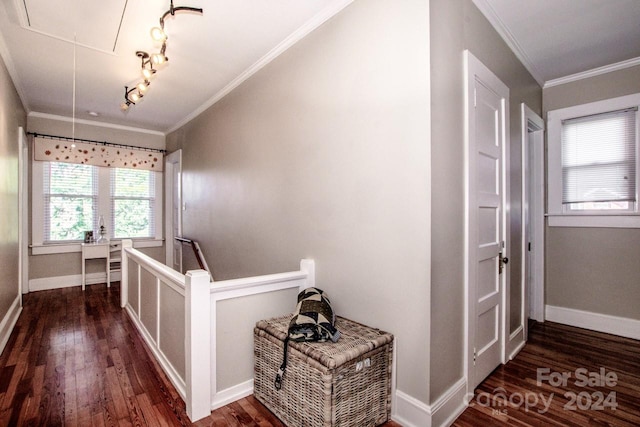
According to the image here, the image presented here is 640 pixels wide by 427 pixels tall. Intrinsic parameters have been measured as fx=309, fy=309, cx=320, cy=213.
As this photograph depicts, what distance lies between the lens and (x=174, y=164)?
5578mm

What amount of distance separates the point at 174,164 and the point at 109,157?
974 mm

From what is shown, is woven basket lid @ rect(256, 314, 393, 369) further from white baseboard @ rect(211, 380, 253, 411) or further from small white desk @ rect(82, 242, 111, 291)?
small white desk @ rect(82, 242, 111, 291)

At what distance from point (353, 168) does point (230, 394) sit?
5.33 ft

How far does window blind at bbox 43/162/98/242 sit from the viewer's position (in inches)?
186

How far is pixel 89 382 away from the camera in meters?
2.14

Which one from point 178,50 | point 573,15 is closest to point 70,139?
point 178,50

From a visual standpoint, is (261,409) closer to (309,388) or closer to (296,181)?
(309,388)

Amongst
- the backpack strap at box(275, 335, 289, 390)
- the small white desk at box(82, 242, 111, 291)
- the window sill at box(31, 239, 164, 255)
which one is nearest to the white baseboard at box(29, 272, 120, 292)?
the small white desk at box(82, 242, 111, 291)

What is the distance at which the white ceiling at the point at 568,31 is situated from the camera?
6.90 feet

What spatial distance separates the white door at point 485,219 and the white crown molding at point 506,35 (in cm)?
38

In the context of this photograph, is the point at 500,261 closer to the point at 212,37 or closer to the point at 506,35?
the point at 506,35

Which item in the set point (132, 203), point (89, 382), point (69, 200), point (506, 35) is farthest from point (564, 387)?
point (69, 200)

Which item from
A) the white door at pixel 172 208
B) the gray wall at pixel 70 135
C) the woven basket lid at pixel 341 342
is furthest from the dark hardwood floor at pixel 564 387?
the gray wall at pixel 70 135

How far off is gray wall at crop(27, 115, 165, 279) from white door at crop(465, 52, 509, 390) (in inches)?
212
